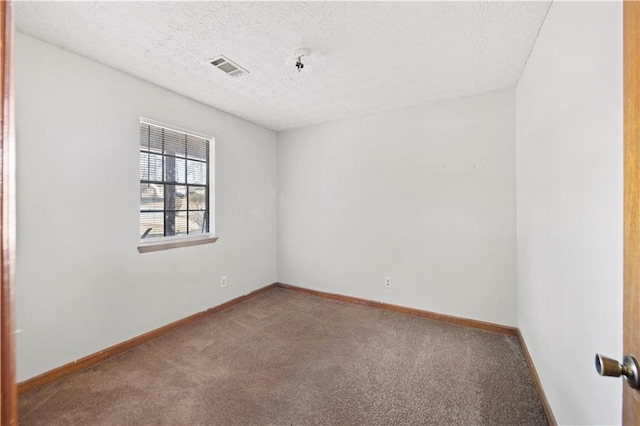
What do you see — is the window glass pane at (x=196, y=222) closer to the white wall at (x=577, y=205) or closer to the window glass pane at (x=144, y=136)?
the window glass pane at (x=144, y=136)

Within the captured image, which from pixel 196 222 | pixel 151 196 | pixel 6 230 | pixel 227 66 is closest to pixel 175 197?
pixel 151 196

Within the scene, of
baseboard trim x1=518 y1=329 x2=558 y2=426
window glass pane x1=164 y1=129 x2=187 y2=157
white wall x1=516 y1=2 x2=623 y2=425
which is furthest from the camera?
window glass pane x1=164 y1=129 x2=187 y2=157

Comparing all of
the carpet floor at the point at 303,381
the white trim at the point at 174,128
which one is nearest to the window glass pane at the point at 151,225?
the white trim at the point at 174,128

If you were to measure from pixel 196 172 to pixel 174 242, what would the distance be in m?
0.86

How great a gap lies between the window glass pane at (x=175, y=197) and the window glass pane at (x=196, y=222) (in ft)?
0.45

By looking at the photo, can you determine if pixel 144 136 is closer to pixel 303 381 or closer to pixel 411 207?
pixel 303 381

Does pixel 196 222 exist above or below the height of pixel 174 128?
below

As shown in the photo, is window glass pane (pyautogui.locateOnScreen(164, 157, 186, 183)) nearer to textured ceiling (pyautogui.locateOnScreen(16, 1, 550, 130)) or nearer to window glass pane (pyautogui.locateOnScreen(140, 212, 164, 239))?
window glass pane (pyautogui.locateOnScreen(140, 212, 164, 239))

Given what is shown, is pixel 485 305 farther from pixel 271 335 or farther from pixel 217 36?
pixel 217 36

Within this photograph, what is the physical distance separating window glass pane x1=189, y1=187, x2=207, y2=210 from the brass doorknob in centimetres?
329

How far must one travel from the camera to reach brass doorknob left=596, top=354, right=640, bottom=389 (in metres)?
0.55

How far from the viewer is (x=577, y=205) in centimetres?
117

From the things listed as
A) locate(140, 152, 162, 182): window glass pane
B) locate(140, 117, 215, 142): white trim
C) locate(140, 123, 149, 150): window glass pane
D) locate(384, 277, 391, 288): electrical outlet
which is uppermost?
locate(140, 117, 215, 142): white trim

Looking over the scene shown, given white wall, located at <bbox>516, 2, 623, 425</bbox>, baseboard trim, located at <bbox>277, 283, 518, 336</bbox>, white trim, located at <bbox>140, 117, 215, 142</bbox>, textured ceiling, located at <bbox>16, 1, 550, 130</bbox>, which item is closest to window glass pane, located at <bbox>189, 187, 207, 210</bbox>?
white trim, located at <bbox>140, 117, 215, 142</bbox>
